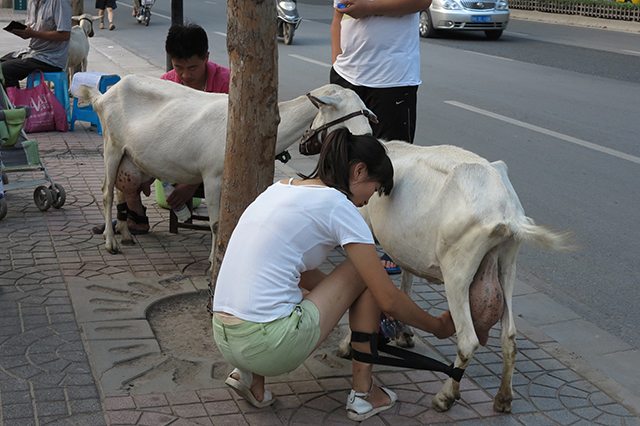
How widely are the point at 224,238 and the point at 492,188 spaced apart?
1.58 metres

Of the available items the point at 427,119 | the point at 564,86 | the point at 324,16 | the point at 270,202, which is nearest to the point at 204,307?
the point at 270,202

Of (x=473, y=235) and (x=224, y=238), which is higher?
(x=473, y=235)

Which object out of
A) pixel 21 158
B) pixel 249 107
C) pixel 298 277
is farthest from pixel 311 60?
pixel 298 277

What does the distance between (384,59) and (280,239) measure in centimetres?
223

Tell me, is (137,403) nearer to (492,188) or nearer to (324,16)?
(492,188)

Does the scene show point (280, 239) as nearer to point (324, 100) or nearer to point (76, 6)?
point (324, 100)

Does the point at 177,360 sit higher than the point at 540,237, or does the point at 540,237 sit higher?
the point at 540,237

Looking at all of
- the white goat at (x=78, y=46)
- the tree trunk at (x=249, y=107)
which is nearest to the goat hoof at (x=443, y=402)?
the tree trunk at (x=249, y=107)

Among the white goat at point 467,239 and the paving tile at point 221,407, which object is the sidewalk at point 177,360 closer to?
the paving tile at point 221,407

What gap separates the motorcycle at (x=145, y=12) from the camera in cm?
2052

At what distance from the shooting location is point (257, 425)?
10.3ft

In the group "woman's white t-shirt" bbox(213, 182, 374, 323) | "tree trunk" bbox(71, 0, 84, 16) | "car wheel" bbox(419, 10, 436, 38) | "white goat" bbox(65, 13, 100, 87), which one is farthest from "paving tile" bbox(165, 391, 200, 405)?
"car wheel" bbox(419, 10, 436, 38)

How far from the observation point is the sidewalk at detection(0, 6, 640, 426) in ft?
10.6

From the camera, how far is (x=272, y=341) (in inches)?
119
